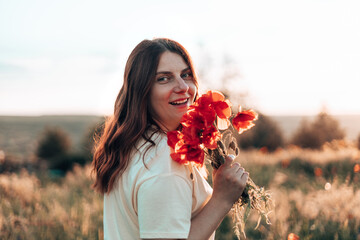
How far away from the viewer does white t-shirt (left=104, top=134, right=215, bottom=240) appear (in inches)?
65.3

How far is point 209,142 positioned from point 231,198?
355mm

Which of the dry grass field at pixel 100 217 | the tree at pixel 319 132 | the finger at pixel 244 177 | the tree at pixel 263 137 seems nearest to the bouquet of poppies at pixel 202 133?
the finger at pixel 244 177

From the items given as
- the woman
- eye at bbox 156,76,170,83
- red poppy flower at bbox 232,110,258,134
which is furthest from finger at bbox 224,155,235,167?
eye at bbox 156,76,170,83

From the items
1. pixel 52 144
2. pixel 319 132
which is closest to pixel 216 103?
pixel 319 132

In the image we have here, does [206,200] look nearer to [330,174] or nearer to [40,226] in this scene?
[40,226]

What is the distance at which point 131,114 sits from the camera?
2.25 m

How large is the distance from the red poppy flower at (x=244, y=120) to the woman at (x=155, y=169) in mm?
241

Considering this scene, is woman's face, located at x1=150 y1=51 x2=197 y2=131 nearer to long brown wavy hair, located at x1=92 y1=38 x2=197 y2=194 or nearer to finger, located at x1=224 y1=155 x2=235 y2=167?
long brown wavy hair, located at x1=92 y1=38 x2=197 y2=194

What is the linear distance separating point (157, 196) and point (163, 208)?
0.07 m

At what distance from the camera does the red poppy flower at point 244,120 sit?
2152 mm

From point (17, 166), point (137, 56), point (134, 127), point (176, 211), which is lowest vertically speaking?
point (17, 166)

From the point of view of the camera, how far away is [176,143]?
1.79 meters

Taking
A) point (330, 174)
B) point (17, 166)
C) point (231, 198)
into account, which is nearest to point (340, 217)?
point (231, 198)

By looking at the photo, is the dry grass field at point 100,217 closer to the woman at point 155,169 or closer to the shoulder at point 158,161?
the woman at point 155,169
